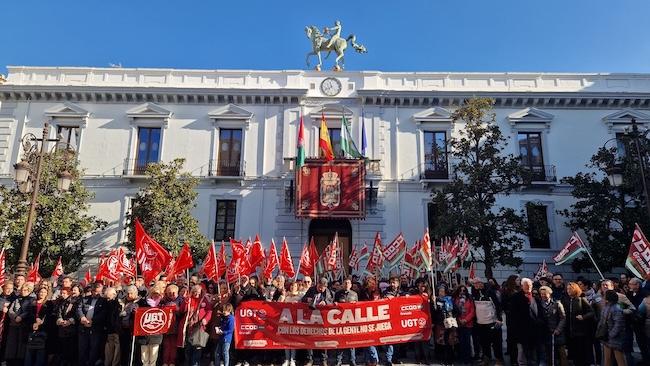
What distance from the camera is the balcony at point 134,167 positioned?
2075 centimetres

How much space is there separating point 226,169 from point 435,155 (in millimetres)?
9813

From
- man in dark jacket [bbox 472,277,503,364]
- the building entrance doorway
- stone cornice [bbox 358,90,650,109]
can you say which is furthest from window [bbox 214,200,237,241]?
man in dark jacket [bbox 472,277,503,364]

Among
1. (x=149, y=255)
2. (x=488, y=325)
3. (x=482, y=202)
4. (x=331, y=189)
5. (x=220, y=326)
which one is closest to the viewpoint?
(x=220, y=326)

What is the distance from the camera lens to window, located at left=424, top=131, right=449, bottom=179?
20.8 meters

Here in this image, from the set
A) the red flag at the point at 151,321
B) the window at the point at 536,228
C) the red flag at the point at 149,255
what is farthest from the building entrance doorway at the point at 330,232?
the red flag at the point at 151,321

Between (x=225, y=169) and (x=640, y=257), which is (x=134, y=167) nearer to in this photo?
(x=225, y=169)

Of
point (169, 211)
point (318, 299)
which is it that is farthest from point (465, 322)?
point (169, 211)

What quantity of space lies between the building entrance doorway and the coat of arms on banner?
1.25 m

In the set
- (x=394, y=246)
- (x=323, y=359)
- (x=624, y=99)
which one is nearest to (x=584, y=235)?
(x=624, y=99)

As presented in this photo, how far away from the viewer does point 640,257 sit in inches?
385

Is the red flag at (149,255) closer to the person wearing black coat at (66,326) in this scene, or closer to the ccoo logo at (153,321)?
the person wearing black coat at (66,326)

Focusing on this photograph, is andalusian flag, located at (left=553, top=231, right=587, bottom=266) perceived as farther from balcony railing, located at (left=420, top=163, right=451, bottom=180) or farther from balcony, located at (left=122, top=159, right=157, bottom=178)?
balcony, located at (left=122, top=159, right=157, bottom=178)

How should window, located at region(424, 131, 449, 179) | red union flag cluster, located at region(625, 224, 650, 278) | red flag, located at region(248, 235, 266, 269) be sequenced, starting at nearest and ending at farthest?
red union flag cluster, located at region(625, 224, 650, 278) < red flag, located at region(248, 235, 266, 269) < window, located at region(424, 131, 449, 179)

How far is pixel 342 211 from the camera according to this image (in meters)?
19.5
